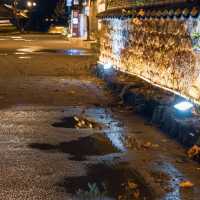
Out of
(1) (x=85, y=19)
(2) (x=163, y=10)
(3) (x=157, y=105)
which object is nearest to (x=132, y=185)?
(3) (x=157, y=105)

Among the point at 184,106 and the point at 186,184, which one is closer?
the point at 186,184

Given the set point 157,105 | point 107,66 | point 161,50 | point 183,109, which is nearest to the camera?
point 183,109

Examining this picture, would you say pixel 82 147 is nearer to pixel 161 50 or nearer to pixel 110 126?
pixel 110 126

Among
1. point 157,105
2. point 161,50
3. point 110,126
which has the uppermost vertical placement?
point 161,50

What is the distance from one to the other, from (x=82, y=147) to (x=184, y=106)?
2.18m

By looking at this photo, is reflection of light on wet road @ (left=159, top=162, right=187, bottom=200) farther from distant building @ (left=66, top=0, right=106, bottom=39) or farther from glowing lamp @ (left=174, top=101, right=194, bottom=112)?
distant building @ (left=66, top=0, right=106, bottom=39)

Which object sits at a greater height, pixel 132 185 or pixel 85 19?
pixel 85 19

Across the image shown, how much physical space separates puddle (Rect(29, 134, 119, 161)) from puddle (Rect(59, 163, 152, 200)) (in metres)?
0.74

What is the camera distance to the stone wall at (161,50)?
10.6 meters

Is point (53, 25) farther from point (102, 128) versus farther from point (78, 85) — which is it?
point (102, 128)

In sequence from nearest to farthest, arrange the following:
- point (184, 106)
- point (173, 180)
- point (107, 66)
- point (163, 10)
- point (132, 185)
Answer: point (132, 185)
point (173, 180)
point (184, 106)
point (163, 10)
point (107, 66)

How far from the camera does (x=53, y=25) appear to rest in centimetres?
6769

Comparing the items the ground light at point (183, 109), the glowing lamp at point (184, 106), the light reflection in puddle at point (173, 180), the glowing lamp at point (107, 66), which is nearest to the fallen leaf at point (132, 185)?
the light reflection in puddle at point (173, 180)

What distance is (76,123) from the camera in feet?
34.6
